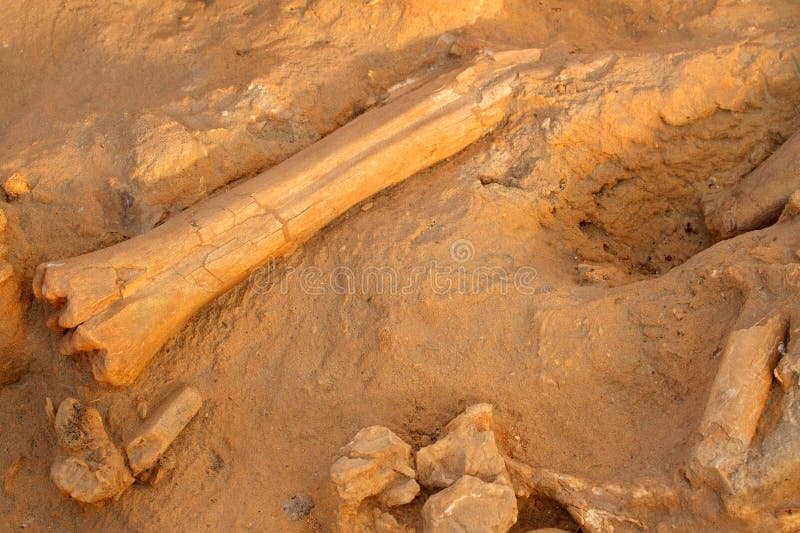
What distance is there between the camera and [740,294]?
2.87 m

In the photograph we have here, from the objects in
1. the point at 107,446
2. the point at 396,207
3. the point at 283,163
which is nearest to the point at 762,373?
the point at 396,207

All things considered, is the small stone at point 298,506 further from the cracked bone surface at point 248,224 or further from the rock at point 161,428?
the cracked bone surface at point 248,224

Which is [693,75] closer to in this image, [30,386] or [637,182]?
[637,182]

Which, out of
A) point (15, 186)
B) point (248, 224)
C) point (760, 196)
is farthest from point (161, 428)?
point (760, 196)

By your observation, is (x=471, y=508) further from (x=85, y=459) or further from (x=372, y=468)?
(x=85, y=459)

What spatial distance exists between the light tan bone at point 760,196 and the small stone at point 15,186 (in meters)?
3.12

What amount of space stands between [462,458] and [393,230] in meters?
1.10

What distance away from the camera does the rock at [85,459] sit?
2895 millimetres

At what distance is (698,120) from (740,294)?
1104mm

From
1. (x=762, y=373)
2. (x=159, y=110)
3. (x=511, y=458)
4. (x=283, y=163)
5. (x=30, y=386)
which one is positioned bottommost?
(x=511, y=458)

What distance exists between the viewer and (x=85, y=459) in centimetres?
295

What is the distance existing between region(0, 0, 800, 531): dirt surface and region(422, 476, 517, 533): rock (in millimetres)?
294

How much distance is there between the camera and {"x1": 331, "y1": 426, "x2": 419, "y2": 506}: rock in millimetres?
2617

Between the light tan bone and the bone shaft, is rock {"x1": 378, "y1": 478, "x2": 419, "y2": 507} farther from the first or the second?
the light tan bone
